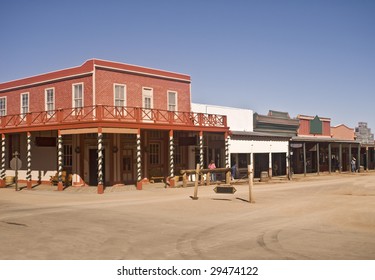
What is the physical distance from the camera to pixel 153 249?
874 cm

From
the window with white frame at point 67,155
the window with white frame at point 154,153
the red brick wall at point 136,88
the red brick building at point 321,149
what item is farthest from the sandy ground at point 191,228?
the red brick building at point 321,149

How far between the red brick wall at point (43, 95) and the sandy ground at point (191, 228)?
849cm

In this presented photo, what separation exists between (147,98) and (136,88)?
41.7 inches

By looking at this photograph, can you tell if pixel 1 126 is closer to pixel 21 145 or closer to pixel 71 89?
pixel 21 145

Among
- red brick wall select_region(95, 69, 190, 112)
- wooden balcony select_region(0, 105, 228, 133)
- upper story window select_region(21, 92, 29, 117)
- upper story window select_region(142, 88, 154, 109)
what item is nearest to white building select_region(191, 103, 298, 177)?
red brick wall select_region(95, 69, 190, 112)

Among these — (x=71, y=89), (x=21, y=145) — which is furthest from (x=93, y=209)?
(x=21, y=145)

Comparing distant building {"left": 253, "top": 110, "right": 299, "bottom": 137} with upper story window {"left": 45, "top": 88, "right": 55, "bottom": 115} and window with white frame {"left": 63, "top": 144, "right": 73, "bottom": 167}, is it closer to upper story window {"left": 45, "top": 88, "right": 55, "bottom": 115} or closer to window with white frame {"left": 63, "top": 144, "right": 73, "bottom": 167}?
window with white frame {"left": 63, "top": 144, "right": 73, "bottom": 167}

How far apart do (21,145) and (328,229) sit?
2490cm

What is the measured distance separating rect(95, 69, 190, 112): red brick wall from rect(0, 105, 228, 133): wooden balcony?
2.19 ft

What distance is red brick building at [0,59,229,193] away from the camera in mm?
24500

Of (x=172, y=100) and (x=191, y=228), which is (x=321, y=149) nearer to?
(x=172, y=100)

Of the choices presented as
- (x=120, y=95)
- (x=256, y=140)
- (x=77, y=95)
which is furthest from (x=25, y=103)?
(x=256, y=140)

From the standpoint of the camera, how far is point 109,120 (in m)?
23.2

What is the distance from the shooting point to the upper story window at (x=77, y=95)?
2577 centimetres
